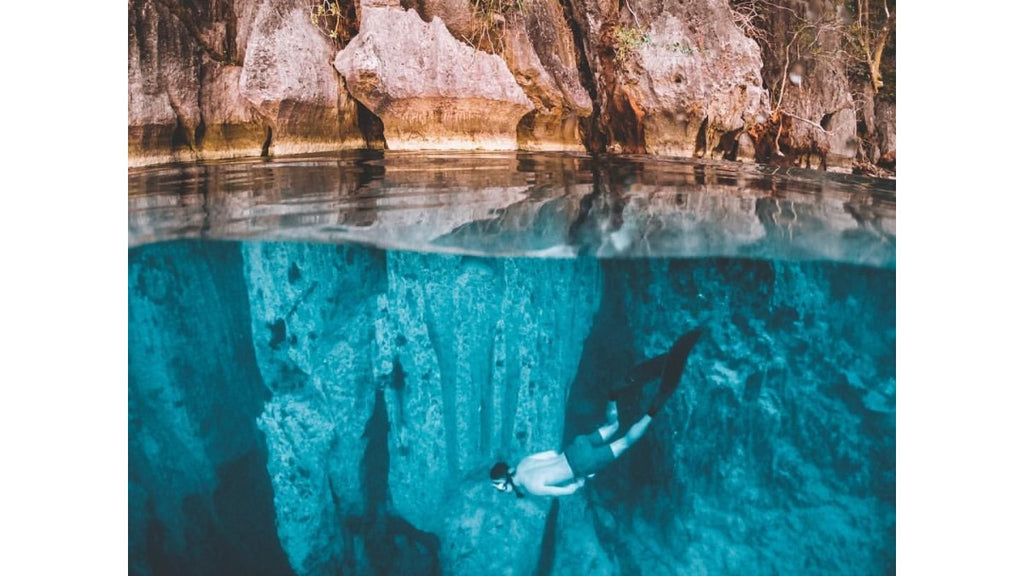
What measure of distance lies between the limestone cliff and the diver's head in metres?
2.23

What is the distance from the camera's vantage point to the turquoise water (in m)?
3.02

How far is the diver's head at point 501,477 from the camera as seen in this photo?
10.2 ft

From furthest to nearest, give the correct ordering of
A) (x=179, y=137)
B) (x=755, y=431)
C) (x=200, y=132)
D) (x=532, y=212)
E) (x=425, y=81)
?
(x=425, y=81)
(x=200, y=132)
(x=179, y=137)
(x=532, y=212)
(x=755, y=431)

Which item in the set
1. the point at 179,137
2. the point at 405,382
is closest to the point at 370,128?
the point at 179,137

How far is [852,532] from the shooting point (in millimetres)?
2979

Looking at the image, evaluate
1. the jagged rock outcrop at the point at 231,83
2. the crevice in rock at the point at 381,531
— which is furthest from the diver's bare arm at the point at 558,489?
the jagged rock outcrop at the point at 231,83

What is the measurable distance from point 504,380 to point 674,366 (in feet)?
2.69

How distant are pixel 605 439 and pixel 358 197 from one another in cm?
176

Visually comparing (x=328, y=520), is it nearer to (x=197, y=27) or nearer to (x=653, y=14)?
(x=197, y=27)

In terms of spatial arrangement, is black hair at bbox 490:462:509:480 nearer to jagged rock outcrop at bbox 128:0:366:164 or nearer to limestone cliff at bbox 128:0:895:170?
limestone cliff at bbox 128:0:895:170

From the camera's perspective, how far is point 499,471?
10.2 feet

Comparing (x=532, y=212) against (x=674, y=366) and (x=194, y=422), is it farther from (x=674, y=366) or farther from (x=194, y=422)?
(x=194, y=422)

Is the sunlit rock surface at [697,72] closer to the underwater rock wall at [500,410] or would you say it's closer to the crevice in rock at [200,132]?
the underwater rock wall at [500,410]

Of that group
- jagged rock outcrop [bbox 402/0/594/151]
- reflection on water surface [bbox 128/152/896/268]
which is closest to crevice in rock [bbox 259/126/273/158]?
reflection on water surface [bbox 128/152/896/268]
